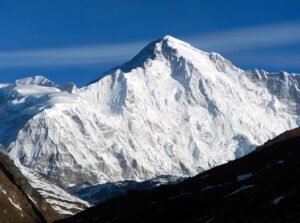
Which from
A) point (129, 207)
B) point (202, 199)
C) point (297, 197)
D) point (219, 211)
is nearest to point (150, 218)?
point (202, 199)

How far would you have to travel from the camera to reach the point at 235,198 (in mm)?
142750

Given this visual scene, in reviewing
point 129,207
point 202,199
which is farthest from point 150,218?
point 129,207

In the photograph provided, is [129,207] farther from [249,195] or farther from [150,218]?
[249,195]

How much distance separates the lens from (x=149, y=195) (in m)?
194

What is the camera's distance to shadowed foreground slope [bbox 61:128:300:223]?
115 metres

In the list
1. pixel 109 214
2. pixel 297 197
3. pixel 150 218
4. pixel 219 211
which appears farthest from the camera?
pixel 109 214

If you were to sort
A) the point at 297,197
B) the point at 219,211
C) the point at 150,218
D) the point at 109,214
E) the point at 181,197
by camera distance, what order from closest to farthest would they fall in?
the point at 297,197, the point at 219,211, the point at 150,218, the point at 181,197, the point at 109,214

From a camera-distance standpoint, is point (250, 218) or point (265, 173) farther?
point (265, 173)

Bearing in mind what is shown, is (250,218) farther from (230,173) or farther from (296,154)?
(230,173)

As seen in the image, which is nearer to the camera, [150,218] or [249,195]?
[249,195]

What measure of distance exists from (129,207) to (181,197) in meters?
23.2

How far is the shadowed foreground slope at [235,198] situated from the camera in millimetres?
114625

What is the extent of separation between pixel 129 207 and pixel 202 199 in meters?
35.8

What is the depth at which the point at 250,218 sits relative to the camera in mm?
112062
